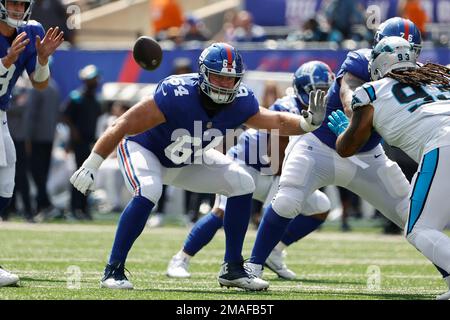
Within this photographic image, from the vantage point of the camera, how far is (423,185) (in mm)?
5586

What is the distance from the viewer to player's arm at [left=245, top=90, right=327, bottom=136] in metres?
6.51

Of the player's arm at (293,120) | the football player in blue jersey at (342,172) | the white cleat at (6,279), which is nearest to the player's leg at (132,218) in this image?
the white cleat at (6,279)

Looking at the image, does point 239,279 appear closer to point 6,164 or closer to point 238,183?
point 238,183

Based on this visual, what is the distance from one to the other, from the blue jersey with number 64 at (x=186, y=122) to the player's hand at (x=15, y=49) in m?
0.86

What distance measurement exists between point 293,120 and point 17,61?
181cm

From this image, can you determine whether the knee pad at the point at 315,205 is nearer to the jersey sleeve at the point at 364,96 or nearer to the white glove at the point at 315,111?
the white glove at the point at 315,111

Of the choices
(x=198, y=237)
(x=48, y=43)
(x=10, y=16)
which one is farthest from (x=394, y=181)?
(x=10, y=16)

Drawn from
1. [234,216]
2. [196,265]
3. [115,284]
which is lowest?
[196,265]

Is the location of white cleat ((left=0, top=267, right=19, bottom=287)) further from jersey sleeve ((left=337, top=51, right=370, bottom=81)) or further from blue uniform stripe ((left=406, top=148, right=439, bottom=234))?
jersey sleeve ((left=337, top=51, right=370, bottom=81))

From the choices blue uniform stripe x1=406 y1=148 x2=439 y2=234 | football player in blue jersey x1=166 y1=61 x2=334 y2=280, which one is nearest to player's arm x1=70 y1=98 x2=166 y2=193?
football player in blue jersey x1=166 y1=61 x2=334 y2=280

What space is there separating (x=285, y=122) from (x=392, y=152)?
4918 millimetres

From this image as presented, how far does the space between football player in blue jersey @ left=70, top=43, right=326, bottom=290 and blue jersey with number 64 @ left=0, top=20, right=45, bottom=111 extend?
784 mm

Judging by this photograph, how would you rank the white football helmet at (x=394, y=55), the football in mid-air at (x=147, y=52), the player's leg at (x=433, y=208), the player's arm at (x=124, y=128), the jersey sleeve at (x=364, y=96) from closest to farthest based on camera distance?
the player's leg at (x=433, y=208)
the jersey sleeve at (x=364, y=96)
the white football helmet at (x=394, y=55)
the player's arm at (x=124, y=128)
the football in mid-air at (x=147, y=52)

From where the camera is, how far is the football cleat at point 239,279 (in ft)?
21.3
